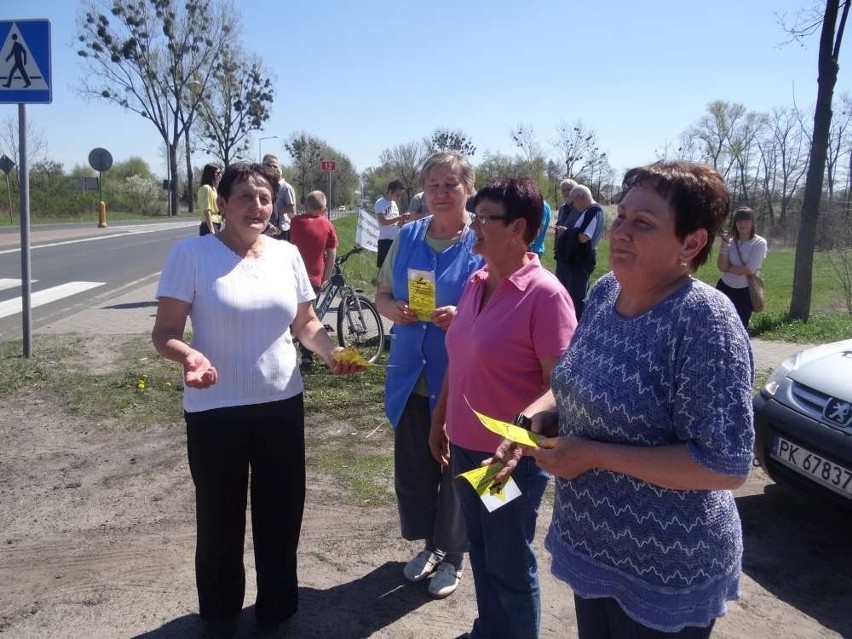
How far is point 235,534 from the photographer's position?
285 centimetres

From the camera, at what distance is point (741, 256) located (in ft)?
24.3

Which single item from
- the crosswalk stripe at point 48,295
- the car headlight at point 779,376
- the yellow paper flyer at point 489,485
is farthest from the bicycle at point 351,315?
the yellow paper flyer at point 489,485

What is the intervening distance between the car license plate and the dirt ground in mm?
371

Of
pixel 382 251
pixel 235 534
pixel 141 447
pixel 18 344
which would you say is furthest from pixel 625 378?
pixel 382 251

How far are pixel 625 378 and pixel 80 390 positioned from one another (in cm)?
584

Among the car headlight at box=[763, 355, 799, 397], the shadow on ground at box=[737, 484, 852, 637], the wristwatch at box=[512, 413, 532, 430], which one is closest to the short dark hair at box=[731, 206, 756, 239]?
Answer: the car headlight at box=[763, 355, 799, 397]

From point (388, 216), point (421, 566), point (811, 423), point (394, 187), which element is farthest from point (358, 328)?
point (811, 423)

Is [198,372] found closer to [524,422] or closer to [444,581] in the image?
[524,422]

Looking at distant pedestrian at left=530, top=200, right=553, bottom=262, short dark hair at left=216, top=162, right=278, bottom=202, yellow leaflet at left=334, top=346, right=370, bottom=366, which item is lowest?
yellow leaflet at left=334, top=346, right=370, bottom=366

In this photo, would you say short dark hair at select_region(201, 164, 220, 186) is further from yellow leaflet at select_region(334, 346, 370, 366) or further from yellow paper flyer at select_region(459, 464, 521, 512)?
yellow paper flyer at select_region(459, 464, 521, 512)

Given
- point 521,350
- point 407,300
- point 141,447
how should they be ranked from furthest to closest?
point 141,447
point 407,300
point 521,350

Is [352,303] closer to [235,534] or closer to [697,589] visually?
[235,534]

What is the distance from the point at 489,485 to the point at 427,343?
131 centimetres

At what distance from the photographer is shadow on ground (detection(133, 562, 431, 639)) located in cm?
296
